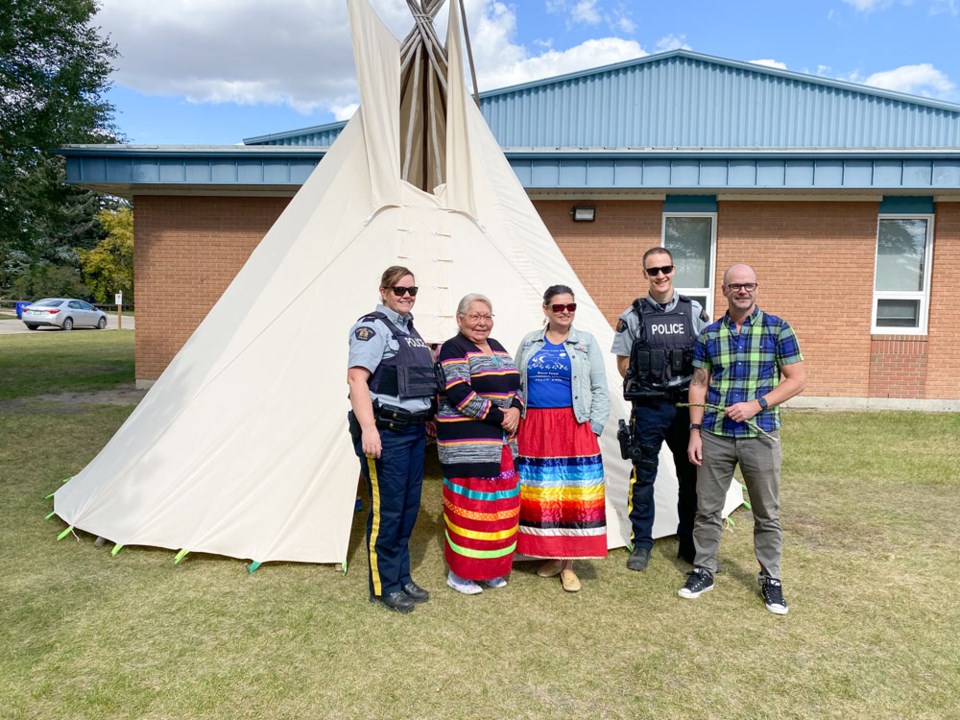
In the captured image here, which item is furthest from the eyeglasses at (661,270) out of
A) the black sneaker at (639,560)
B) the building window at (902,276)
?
the building window at (902,276)

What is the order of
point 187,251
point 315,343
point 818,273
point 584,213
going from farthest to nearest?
point 187,251 → point 584,213 → point 818,273 → point 315,343

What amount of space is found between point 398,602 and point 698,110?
44.2 feet

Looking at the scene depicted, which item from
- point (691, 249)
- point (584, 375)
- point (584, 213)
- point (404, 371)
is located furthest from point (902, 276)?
point (404, 371)

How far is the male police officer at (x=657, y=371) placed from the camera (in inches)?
145

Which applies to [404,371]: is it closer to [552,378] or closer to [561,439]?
[552,378]

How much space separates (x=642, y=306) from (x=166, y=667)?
9.70 ft

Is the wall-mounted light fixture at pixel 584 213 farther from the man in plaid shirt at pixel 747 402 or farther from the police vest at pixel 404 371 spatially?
the police vest at pixel 404 371

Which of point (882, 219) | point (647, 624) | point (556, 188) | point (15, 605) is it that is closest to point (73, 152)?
point (556, 188)

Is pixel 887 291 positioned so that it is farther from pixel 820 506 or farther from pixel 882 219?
pixel 820 506

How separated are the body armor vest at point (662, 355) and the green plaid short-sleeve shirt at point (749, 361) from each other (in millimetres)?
363

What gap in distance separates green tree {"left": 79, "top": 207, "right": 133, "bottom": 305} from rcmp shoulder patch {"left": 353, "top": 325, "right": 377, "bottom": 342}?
35732 millimetres

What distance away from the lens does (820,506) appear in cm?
509

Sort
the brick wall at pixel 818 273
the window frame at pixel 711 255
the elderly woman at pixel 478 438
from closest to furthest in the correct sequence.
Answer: the elderly woman at pixel 478 438 < the brick wall at pixel 818 273 < the window frame at pixel 711 255

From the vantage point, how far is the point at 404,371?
10.5 feet
